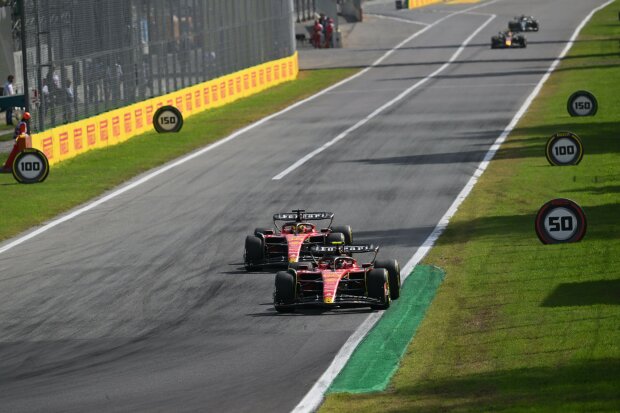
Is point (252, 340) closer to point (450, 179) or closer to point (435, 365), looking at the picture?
point (435, 365)

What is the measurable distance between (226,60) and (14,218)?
32781mm

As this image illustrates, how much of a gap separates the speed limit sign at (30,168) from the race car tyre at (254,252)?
48.5ft

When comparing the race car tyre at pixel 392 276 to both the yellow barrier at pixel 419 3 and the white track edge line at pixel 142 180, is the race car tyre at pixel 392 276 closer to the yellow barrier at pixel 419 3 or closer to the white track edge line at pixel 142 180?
the white track edge line at pixel 142 180

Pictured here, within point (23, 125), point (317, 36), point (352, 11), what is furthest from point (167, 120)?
point (352, 11)

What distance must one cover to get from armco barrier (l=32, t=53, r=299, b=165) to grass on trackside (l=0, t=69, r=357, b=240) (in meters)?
0.45

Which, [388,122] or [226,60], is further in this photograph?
[226,60]

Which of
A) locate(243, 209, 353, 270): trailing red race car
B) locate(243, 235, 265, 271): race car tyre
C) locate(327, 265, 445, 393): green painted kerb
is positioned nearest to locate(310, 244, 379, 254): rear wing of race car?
locate(327, 265, 445, 393): green painted kerb

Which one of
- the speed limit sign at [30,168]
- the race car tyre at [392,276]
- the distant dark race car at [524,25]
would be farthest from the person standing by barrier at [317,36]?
the race car tyre at [392,276]

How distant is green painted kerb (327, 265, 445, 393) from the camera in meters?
16.0

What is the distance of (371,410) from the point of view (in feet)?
47.9

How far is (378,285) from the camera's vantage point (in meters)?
20.2

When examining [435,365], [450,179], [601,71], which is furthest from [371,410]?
[601,71]

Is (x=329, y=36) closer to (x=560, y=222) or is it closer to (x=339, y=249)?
(x=560, y=222)

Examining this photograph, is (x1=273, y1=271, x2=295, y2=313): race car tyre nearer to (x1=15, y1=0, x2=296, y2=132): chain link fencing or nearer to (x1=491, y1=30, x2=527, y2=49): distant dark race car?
(x1=15, y1=0, x2=296, y2=132): chain link fencing
